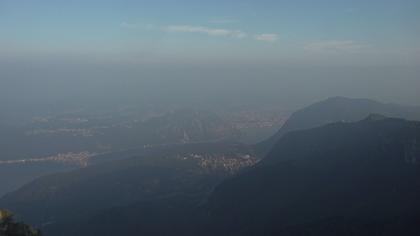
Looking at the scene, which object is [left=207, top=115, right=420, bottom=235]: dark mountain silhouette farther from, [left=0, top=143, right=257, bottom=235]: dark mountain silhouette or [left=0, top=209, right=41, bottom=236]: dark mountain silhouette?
[left=0, top=209, right=41, bottom=236]: dark mountain silhouette

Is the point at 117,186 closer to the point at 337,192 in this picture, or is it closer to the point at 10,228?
the point at 337,192

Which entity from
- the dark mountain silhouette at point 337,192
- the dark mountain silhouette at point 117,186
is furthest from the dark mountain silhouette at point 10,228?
the dark mountain silhouette at point 117,186

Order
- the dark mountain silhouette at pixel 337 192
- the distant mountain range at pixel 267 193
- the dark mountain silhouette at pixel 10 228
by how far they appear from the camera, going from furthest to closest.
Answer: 1. the distant mountain range at pixel 267 193
2. the dark mountain silhouette at pixel 337 192
3. the dark mountain silhouette at pixel 10 228

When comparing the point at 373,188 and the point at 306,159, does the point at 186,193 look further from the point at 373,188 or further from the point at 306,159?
the point at 373,188

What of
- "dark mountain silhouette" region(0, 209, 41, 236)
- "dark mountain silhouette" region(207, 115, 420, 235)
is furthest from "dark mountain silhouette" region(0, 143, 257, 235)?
"dark mountain silhouette" region(0, 209, 41, 236)

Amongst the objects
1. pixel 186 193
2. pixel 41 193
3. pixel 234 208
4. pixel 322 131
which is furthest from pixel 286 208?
pixel 41 193

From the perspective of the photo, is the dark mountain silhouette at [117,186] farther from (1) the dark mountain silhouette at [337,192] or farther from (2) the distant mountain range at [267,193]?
(1) the dark mountain silhouette at [337,192]

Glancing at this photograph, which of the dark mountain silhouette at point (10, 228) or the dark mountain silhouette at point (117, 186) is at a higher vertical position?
the dark mountain silhouette at point (10, 228)
